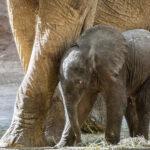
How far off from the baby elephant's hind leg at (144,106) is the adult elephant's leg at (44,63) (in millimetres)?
475

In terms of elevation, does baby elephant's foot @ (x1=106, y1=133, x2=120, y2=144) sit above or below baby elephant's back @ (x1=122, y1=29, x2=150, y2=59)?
below

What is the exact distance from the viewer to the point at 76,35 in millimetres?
5004

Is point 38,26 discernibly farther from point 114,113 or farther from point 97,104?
point 97,104

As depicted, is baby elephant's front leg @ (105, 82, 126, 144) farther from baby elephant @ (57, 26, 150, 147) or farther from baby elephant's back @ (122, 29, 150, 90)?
baby elephant's back @ (122, 29, 150, 90)

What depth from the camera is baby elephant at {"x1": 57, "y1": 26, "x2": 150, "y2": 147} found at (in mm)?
4547

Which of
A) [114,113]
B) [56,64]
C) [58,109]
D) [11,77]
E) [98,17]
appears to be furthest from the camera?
[11,77]

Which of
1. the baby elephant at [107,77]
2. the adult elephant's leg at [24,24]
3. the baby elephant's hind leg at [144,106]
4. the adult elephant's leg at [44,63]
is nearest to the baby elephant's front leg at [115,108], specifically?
the baby elephant at [107,77]

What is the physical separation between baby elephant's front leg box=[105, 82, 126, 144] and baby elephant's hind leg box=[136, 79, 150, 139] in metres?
0.30

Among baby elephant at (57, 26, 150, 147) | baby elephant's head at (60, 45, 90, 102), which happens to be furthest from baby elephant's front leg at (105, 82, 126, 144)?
baby elephant's head at (60, 45, 90, 102)

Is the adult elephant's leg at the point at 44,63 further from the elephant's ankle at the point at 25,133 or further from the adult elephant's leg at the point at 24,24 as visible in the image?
the adult elephant's leg at the point at 24,24

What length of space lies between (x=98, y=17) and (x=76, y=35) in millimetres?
1257

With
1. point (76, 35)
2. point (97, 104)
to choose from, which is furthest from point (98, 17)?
point (76, 35)

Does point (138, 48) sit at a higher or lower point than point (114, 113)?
higher

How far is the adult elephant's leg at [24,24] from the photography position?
5359 mm
